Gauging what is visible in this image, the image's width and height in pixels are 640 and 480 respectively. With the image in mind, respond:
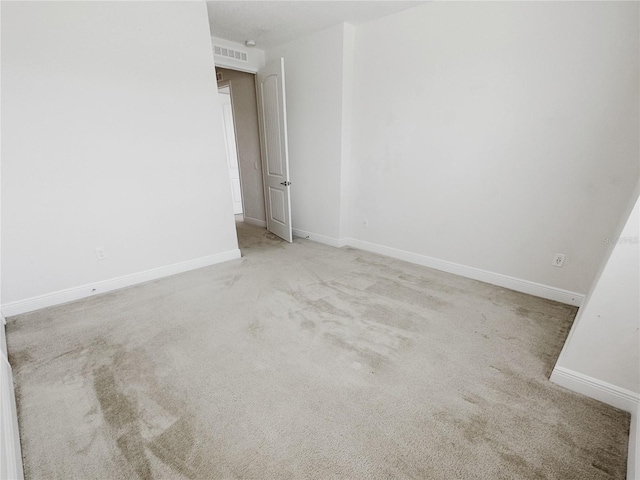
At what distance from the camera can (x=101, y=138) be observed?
7.39ft

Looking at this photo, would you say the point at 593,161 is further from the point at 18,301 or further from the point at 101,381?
the point at 18,301

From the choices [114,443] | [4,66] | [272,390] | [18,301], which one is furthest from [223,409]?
[4,66]

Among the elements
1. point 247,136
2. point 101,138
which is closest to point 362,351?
point 101,138

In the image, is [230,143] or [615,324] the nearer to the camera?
[615,324]

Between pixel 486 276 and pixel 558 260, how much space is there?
573 millimetres

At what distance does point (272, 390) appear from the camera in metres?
1.50

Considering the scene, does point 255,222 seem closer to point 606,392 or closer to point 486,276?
point 486,276

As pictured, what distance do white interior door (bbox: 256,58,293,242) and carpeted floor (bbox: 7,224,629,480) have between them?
161 centimetres

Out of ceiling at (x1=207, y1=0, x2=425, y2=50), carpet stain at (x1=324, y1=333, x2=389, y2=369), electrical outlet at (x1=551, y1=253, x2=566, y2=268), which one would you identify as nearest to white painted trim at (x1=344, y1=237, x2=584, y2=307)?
electrical outlet at (x1=551, y1=253, x2=566, y2=268)

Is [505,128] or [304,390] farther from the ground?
[505,128]

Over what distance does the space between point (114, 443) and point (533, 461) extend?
5.97 feet

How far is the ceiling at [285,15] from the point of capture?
98.3 inches

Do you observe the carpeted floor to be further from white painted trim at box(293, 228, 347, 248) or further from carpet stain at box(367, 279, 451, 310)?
white painted trim at box(293, 228, 347, 248)

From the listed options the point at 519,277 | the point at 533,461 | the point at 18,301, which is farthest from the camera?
the point at 519,277
